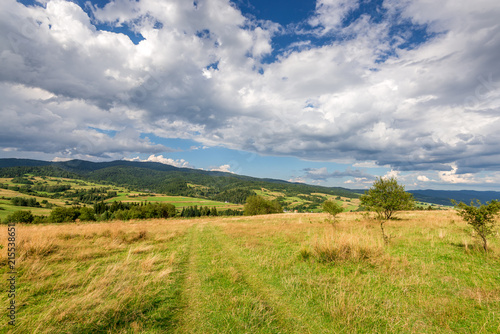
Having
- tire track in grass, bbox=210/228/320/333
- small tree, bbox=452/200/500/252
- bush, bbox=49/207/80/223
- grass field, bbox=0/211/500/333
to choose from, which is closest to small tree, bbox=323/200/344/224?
small tree, bbox=452/200/500/252

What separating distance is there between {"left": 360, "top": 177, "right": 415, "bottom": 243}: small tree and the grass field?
14.8m

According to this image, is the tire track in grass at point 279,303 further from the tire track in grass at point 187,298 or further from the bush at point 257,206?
the bush at point 257,206

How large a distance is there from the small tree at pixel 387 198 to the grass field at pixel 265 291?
48.4ft

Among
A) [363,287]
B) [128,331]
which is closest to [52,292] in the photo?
[128,331]

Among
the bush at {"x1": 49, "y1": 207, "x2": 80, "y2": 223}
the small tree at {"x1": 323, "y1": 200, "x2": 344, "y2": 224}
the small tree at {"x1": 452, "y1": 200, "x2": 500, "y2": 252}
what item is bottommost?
the bush at {"x1": 49, "y1": 207, "x2": 80, "y2": 223}

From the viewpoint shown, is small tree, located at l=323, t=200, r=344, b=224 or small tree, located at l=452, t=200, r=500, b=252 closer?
small tree, located at l=452, t=200, r=500, b=252

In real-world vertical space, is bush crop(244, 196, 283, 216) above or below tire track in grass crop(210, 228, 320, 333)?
below

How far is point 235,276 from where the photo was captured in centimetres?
793

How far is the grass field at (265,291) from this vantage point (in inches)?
193

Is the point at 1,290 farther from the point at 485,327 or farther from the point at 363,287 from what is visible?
the point at 485,327

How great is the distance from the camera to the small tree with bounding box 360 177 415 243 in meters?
25.3

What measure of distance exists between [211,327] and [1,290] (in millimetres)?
7158

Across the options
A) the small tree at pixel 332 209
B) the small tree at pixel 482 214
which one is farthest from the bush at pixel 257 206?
the small tree at pixel 482 214

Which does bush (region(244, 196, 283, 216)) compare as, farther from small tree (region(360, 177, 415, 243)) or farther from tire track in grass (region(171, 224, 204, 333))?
tire track in grass (region(171, 224, 204, 333))
